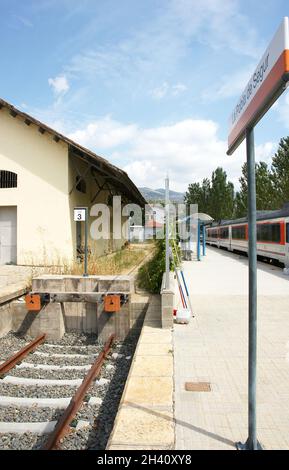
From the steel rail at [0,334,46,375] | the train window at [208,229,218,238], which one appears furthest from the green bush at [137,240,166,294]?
the train window at [208,229,218,238]

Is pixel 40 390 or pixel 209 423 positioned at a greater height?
pixel 209 423

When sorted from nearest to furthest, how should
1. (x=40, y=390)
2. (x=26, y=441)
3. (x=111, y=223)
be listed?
1. (x=26, y=441)
2. (x=40, y=390)
3. (x=111, y=223)

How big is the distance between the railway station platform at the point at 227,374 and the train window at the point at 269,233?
25.2ft

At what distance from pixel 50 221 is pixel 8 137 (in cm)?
370

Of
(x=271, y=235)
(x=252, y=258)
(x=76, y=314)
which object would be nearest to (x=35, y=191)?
(x=76, y=314)

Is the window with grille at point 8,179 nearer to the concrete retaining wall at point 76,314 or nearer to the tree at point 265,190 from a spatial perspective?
the concrete retaining wall at point 76,314

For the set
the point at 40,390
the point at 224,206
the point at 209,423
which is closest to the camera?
the point at 209,423

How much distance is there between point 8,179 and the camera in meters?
14.7

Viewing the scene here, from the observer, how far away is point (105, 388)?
17.9ft

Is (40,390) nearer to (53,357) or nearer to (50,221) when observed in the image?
(53,357)
